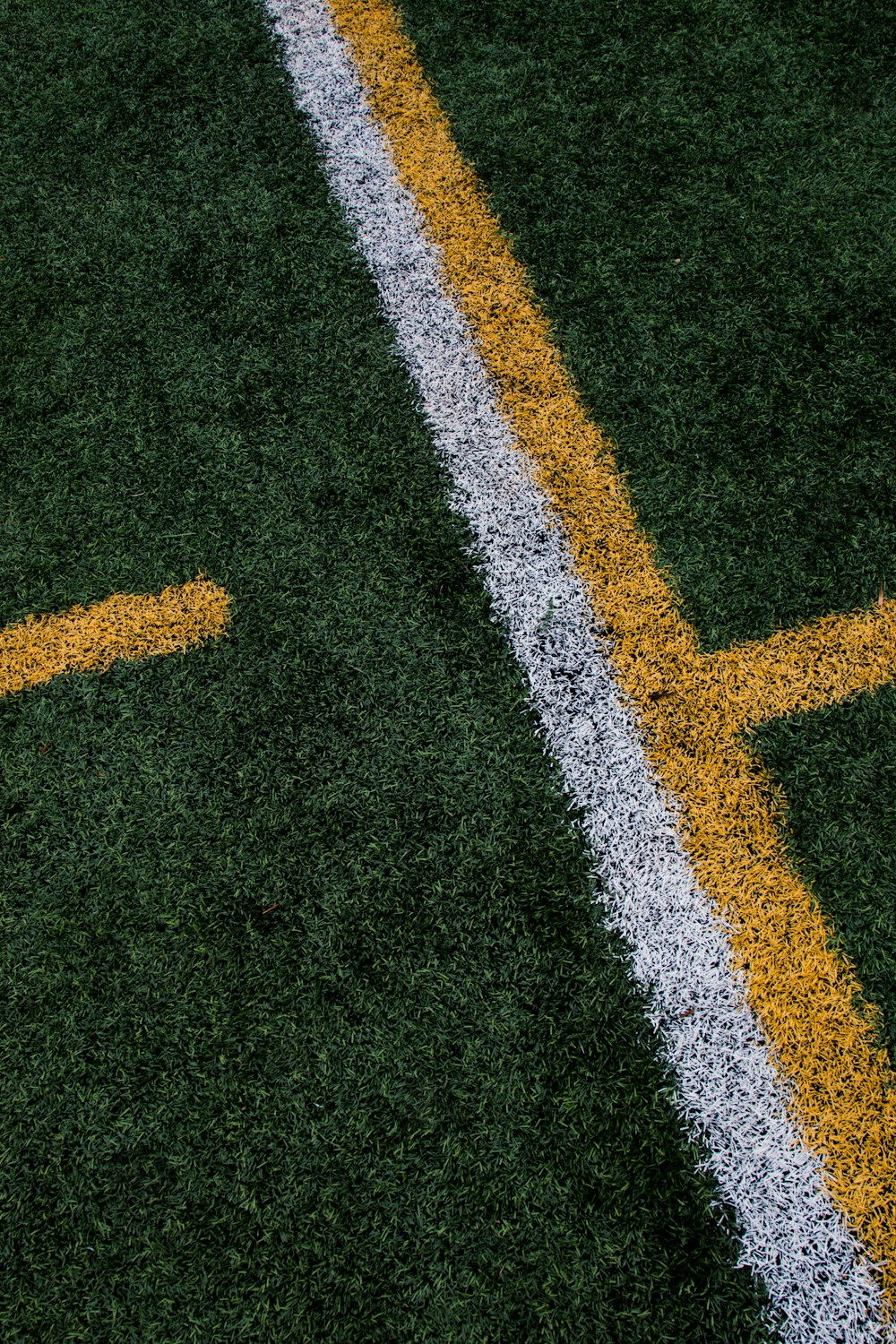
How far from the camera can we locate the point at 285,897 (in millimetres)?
1619

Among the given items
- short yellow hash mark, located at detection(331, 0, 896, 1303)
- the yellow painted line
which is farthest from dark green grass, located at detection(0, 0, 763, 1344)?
the yellow painted line

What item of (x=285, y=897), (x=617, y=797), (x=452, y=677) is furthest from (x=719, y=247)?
(x=285, y=897)

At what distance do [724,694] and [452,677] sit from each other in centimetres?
51

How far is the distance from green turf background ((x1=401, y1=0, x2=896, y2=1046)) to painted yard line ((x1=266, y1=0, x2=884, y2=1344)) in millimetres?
218

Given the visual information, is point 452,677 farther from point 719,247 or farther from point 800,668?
point 719,247

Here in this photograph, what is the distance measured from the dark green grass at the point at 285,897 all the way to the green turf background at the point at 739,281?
44cm

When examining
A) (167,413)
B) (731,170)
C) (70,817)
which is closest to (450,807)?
(70,817)

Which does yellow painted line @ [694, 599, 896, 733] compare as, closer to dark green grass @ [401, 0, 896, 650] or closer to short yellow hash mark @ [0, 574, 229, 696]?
dark green grass @ [401, 0, 896, 650]

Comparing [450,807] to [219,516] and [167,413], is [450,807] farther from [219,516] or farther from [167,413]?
[167,413]

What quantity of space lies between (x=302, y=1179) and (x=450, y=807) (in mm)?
629

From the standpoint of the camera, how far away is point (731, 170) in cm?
230

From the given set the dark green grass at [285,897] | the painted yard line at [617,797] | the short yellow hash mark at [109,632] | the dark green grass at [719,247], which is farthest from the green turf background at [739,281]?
the short yellow hash mark at [109,632]

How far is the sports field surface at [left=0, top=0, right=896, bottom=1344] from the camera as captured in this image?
140 centimetres

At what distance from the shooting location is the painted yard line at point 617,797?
1.34 metres
